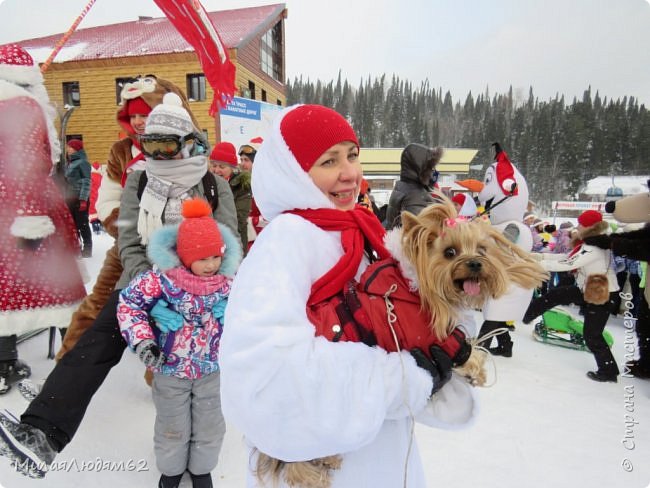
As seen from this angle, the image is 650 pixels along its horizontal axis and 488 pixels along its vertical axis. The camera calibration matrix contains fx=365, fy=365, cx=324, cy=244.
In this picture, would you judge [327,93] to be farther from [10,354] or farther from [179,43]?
[10,354]

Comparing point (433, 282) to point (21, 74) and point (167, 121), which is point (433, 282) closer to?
point (167, 121)

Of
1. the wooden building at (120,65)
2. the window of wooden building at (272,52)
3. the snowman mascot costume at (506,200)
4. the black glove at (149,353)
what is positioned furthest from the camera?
the window of wooden building at (272,52)

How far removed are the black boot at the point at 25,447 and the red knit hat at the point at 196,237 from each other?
1138mm

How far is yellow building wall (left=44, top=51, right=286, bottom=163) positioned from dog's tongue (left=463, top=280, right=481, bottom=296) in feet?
54.4

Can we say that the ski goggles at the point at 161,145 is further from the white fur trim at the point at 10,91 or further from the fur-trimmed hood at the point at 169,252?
the white fur trim at the point at 10,91

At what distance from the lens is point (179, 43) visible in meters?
15.8

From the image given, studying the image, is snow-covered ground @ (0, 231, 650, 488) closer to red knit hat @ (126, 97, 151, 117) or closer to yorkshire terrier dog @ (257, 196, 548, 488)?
yorkshire terrier dog @ (257, 196, 548, 488)

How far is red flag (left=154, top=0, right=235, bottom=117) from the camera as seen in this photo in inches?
184

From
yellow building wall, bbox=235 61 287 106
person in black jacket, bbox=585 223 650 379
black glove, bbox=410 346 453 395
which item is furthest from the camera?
Answer: yellow building wall, bbox=235 61 287 106

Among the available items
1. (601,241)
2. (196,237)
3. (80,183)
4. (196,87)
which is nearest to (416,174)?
(196,237)

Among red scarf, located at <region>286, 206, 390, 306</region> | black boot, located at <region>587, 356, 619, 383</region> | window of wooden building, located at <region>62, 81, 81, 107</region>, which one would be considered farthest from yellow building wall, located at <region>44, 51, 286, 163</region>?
red scarf, located at <region>286, 206, 390, 306</region>

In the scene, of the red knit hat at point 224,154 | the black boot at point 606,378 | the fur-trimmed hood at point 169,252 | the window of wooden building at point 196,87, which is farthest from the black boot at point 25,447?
the window of wooden building at point 196,87

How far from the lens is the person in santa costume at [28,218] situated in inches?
107

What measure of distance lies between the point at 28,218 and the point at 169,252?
144cm
